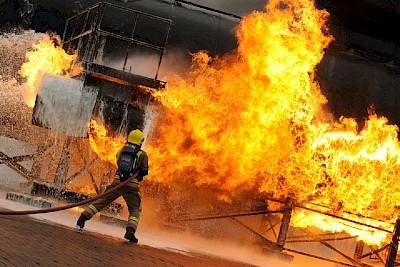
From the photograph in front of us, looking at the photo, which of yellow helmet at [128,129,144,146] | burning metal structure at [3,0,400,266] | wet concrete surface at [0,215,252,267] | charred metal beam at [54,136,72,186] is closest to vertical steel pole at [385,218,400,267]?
burning metal structure at [3,0,400,266]

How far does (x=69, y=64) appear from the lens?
13.6 m

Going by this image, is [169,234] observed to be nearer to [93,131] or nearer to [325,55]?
[93,131]

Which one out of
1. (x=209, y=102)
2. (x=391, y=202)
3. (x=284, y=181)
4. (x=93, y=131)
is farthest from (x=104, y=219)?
(x=391, y=202)

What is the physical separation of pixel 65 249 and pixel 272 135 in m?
7.70

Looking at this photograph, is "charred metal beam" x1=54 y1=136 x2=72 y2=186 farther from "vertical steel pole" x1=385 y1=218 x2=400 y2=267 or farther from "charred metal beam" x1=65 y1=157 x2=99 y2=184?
"vertical steel pole" x1=385 y1=218 x2=400 y2=267

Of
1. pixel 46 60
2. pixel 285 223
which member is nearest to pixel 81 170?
pixel 46 60

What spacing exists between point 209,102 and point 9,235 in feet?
24.7

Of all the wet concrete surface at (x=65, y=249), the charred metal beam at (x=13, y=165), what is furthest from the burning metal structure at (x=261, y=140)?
the wet concrete surface at (x=65, y=249)

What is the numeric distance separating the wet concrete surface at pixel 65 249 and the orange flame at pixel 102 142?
3.02 m

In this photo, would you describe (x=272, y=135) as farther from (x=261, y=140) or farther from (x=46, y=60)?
(x=46, y=60)

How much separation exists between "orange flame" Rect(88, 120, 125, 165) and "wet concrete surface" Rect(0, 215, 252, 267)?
302cm

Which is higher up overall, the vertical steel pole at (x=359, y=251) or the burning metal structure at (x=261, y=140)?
the burning metal structure at (x=261, y=140)

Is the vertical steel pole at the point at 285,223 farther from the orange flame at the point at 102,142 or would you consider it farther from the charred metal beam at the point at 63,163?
the charred metal beam at the point at 63,163

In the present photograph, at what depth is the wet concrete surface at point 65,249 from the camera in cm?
588
